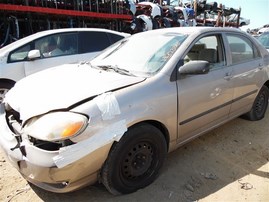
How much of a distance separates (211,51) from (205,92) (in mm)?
659

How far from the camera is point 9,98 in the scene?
296 centimetres

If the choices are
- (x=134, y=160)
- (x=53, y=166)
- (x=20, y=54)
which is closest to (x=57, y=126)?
(x=53, y=166)

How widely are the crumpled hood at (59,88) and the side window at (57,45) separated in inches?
104

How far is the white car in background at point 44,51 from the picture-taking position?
5.36 metres

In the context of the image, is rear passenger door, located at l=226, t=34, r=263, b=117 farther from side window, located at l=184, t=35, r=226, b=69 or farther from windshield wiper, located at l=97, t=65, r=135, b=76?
windshield wiper, located at l=97, t=65, r=135, b=76

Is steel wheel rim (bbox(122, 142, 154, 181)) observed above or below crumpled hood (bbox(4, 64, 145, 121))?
below

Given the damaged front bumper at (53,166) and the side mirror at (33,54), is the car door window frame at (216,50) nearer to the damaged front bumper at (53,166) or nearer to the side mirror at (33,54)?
the damaged front bumper at (53,166)

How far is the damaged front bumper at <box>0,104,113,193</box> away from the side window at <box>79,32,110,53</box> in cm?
401

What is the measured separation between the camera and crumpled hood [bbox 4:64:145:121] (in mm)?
2461

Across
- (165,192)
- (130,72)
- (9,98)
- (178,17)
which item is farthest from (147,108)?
(178,17)

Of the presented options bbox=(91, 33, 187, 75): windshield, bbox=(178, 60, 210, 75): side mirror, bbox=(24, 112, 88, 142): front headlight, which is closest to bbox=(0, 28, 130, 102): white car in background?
bbox=(91, 33, 187, 75): windshield

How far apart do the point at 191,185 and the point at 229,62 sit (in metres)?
1.70

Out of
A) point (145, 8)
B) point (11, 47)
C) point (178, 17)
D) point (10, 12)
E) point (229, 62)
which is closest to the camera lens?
point (229, 62)

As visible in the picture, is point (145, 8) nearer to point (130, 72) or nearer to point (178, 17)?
point (178, 17)
